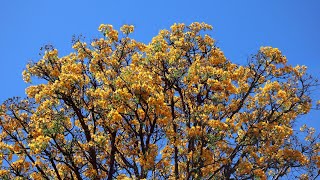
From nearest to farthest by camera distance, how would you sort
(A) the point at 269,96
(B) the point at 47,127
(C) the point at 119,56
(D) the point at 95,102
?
(B) the point at 47,127 < (D) the point at 95,102 < (A) the point at 269,96 < (C) the point at 119,56

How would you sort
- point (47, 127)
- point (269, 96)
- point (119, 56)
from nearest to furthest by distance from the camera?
point (47, 127)
point (269, 96)
point (119, 56)

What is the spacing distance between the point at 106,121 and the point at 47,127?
8.15 feet

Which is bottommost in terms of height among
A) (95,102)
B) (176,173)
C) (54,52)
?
(176,173)

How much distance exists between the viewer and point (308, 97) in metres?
22.3

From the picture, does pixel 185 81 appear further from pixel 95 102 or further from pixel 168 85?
pixel 95 102

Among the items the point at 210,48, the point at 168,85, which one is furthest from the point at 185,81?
the point at 210,48

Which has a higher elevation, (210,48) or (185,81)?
(210,48)

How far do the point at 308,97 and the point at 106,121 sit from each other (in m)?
9.52

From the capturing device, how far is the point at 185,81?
67.9 feet

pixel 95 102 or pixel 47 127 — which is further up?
pixel 95 102

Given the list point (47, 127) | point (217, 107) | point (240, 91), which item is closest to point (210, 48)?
point (240, 91)

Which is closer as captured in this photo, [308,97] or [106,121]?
[106,121]

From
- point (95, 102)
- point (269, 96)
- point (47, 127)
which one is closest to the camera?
point (47, 127)

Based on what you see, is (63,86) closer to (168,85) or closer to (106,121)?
(106,121)
